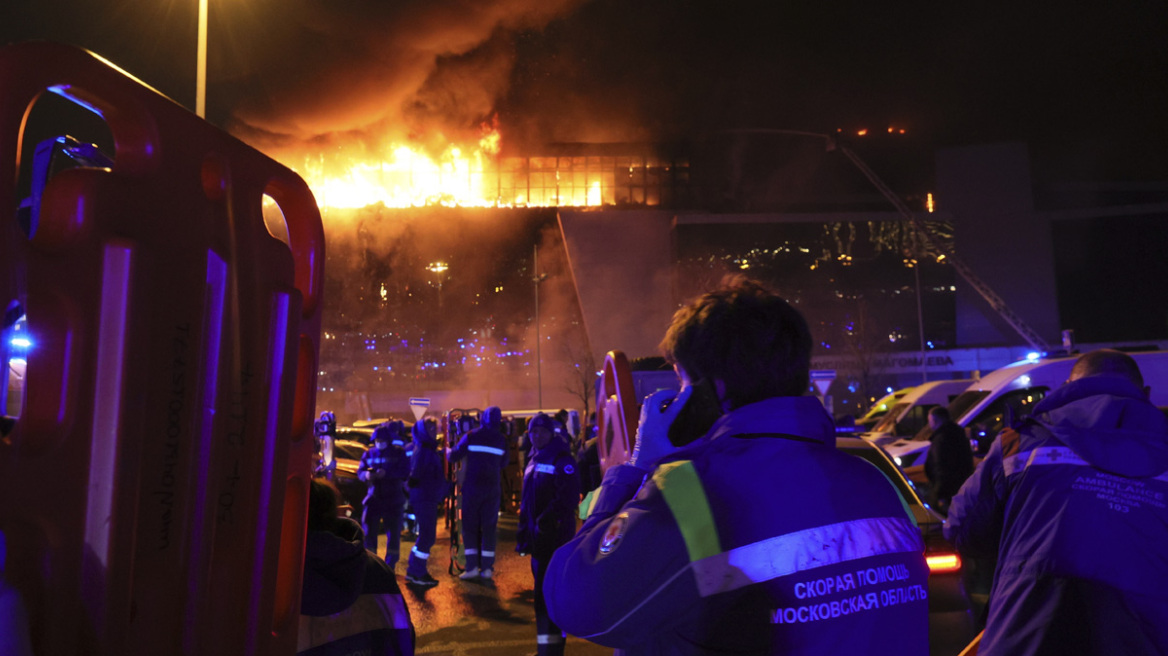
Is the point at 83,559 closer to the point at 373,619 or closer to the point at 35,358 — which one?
the point at 35,358

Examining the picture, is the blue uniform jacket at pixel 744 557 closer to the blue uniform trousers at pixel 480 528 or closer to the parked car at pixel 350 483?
the blue uniform trousers at pixel 480 528

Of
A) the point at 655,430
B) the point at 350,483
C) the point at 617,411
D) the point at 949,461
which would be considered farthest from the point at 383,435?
the point at 655,430

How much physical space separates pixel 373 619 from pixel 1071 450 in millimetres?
2176

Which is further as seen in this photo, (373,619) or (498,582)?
(498,582)

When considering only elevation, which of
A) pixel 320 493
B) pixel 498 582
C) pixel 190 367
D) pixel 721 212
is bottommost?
pixel 498 582

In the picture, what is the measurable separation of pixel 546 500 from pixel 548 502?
0.03m

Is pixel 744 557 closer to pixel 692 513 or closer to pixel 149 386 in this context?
pixel 692 513

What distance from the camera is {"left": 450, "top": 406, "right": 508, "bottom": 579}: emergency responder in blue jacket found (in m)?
8.46

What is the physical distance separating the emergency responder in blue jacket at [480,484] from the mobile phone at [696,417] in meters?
6.96

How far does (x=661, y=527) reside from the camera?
128 centimetres

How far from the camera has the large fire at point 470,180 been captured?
1677 inches

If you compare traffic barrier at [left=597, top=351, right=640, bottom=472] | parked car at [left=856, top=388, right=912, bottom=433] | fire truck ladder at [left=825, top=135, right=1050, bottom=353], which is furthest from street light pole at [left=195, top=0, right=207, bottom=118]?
fire truck ladder at [left=825, top=135, right=1050, bottom=353]

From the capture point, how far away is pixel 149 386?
1133 mm

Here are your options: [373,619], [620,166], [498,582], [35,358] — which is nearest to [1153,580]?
[373,619]
